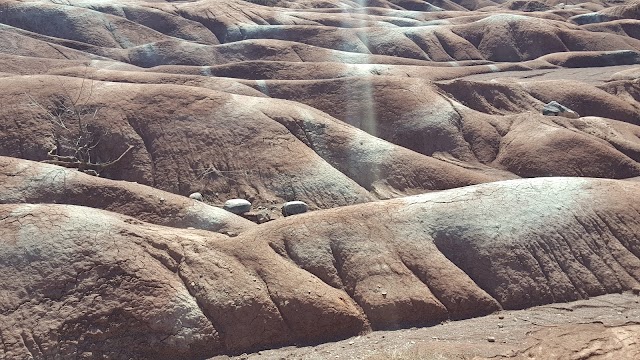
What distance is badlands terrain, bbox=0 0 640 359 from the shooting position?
47.8 feet

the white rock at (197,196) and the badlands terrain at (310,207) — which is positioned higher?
the badlands terrain at (310,207)

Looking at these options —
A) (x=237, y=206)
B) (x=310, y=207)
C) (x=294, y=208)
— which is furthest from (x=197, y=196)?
(x=310, y=207)

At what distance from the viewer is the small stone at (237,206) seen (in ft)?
79.9

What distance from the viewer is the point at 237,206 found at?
24.4 m

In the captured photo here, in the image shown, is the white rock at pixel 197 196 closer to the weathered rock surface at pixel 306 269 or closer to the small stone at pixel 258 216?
the small stone at pixel 258 216

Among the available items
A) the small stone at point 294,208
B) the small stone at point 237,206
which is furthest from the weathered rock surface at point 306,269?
the small stone at point 237,206

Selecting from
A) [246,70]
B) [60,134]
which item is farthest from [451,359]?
[246,70]

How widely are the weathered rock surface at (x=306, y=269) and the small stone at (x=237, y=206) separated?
6.77m

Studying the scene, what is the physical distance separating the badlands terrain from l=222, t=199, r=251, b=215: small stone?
37.0 inches

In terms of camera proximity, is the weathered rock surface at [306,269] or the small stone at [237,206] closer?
the weathered rock surface at [306,269]

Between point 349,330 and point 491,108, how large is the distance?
26313mm

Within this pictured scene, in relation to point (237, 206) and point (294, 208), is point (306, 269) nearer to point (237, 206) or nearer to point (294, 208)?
point (294, 208)

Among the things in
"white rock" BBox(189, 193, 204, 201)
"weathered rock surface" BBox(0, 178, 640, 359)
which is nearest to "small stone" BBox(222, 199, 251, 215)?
"white rock" BBox(189, 193, 204, 201)

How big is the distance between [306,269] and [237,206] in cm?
832
